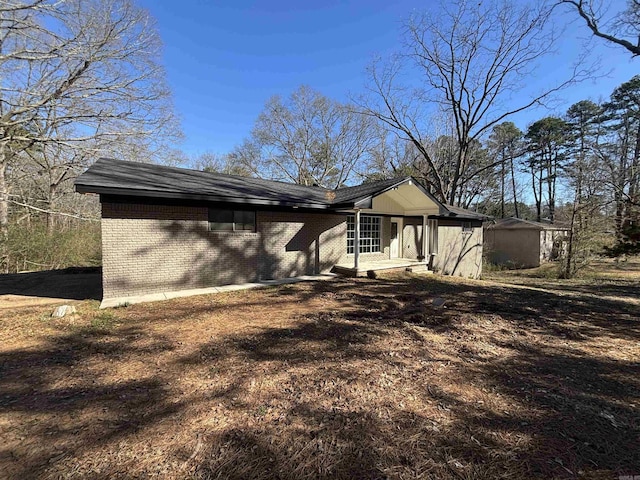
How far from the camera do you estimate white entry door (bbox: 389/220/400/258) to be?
13922 millimetres

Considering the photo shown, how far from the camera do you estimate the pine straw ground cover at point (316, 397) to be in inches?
85.7

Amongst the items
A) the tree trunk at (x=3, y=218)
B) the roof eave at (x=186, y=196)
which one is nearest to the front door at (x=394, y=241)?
the roof eave at (x=186, y=196)

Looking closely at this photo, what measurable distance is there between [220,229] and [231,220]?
0.44 m

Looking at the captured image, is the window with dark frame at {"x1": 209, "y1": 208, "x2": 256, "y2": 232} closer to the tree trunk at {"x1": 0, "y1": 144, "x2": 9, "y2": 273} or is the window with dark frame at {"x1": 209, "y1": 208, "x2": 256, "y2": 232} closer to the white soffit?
the white soffit

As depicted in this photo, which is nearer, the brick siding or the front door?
the brick siding

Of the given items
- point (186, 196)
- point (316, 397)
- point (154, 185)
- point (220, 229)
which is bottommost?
point (316, 397)

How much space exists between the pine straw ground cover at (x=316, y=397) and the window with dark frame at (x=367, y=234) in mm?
6976

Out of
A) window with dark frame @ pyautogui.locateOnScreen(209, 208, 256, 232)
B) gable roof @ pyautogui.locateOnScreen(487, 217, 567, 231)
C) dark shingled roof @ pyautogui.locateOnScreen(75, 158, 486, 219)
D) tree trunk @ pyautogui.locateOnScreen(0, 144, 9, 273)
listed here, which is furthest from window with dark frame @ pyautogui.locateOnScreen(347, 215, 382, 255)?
gable roof @ pyautogui.locateOnScreen(487, 217, 567, 231)

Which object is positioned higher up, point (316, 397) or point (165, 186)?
point (165, 186)

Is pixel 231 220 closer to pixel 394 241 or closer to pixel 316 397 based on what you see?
pixel 316 397

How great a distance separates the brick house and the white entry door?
76 millimetres

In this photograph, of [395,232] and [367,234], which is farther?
[395,232]

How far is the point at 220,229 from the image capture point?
353 inches

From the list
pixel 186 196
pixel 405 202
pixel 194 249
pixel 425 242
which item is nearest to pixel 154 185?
pixel 186 196
